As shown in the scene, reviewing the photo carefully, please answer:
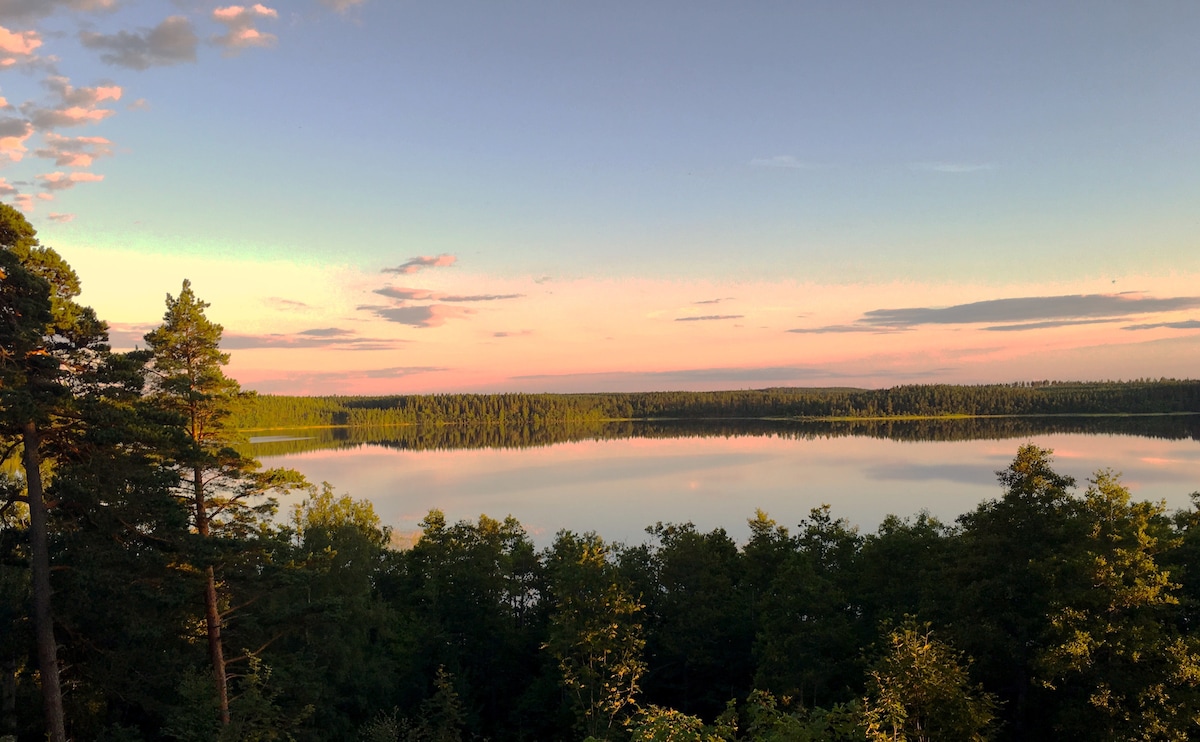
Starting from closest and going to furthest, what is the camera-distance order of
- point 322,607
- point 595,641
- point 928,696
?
point 928,696 < point 322,607 < point 595,641

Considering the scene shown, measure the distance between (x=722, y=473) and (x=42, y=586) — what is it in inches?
2963

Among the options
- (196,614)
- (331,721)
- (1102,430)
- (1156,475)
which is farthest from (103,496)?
(1102,430)

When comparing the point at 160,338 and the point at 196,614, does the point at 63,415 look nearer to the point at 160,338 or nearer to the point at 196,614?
the point at 160,338

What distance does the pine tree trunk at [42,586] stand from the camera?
48.5 ft

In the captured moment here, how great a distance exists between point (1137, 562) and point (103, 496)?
2335 centimetres

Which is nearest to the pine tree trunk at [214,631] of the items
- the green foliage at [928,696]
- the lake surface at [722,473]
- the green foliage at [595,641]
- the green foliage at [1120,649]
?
the green foliage at [595,641]

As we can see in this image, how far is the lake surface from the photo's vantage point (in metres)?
58.2

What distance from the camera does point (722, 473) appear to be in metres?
85.2

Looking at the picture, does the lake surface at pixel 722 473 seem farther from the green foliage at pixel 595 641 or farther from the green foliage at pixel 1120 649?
the green foliage at pixel 595 641

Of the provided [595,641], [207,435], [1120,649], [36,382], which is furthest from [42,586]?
[1120,649]

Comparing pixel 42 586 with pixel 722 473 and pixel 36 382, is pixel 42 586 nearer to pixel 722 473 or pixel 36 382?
pixel 36 382

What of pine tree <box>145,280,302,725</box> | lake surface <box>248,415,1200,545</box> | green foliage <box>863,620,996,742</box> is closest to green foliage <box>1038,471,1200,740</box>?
green foliage <box>863,620,996,742</box>

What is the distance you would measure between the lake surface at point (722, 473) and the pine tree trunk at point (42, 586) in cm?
3493

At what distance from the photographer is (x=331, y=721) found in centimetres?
2617
